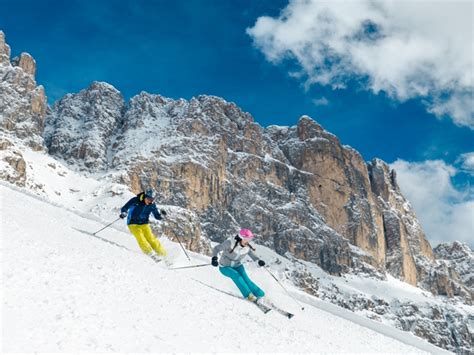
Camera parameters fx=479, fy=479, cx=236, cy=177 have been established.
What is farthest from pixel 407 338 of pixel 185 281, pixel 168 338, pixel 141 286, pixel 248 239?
pixel 168 338

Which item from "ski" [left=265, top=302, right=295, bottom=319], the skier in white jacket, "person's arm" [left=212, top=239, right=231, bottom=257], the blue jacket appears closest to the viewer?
"ski" [left=265, top=302, right=295, bottom=319]

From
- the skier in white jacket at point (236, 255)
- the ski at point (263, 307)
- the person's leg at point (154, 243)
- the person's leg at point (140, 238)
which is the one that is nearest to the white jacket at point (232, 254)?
the skier in white jacket at point (236, 255)

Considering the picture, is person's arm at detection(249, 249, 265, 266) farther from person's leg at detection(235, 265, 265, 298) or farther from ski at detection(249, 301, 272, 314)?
ski at detection(249, 301, 272, 314)

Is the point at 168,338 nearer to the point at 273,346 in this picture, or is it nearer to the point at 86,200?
the point at 273,346

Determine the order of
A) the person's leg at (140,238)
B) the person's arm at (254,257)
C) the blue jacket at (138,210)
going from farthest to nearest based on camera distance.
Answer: the blue jacket at (138,210) < the person's leg at (140,238) < the person's arm at (254,257)

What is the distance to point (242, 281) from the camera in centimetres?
1305

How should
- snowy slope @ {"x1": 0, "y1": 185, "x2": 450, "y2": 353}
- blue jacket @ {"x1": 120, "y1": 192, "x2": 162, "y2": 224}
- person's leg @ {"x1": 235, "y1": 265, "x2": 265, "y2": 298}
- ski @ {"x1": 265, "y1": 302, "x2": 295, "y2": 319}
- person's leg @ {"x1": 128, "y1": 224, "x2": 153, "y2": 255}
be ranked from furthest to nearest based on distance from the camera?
blue jacket @ {"x1": 120, "y1": 192, "x2": 162, "y2": 224} < person's leg @ {"x1": 128, "y1": 224, "x2": 153, "y2": 255} < person's leg @ {"x1": 235, "y1": 265, "x2": 265, "y2": 298} < ski @ {"x1": 265, "y1": 302, "x2": 295, "y2": 319} < snowy slope @ {"x1": 0, "y1": 185, "x2": 450, "y2": 353}

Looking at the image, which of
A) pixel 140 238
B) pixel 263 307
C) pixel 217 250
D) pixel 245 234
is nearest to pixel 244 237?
pixel 245 234

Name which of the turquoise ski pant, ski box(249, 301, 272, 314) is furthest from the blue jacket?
ski box(249, 301, 272, 314)

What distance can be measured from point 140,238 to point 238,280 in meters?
4.39

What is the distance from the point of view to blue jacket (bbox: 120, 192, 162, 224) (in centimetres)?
1622

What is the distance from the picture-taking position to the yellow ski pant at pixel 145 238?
1577cm

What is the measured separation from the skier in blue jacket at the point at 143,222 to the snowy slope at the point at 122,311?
118 cm

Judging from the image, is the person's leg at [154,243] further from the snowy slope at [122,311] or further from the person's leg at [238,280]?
the person's leg at [238,280]
